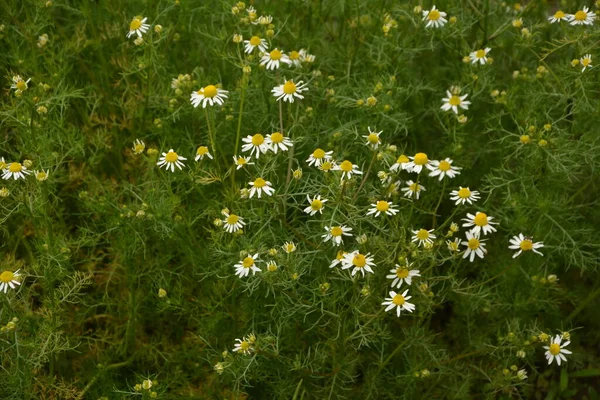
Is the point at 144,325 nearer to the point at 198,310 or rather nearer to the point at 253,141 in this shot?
the point at 198,310

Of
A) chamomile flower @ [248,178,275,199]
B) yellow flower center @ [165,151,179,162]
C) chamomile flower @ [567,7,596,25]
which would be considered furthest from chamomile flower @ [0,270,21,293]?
chamomile flower @ [567,7,596,25]

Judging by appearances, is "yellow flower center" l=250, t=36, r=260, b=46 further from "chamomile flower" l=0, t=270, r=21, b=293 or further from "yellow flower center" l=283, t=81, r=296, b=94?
"chamomile flower" l=0, t=270, r=21, b=293

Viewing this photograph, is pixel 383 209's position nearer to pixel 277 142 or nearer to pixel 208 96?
pixel 277 142

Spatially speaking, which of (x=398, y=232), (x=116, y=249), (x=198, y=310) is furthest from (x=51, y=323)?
(x=398, y=232)

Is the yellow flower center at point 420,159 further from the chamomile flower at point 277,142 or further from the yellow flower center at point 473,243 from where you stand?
the chamomile flower at point 277,142

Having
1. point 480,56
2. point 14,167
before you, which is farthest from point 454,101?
point 14,167

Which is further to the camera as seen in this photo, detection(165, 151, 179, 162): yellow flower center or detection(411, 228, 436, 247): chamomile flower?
detection(165, 151, 179, 162): yellow flower center

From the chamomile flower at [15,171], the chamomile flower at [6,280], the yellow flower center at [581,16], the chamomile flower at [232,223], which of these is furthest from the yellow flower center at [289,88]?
the yellow flower center at [581,16]
